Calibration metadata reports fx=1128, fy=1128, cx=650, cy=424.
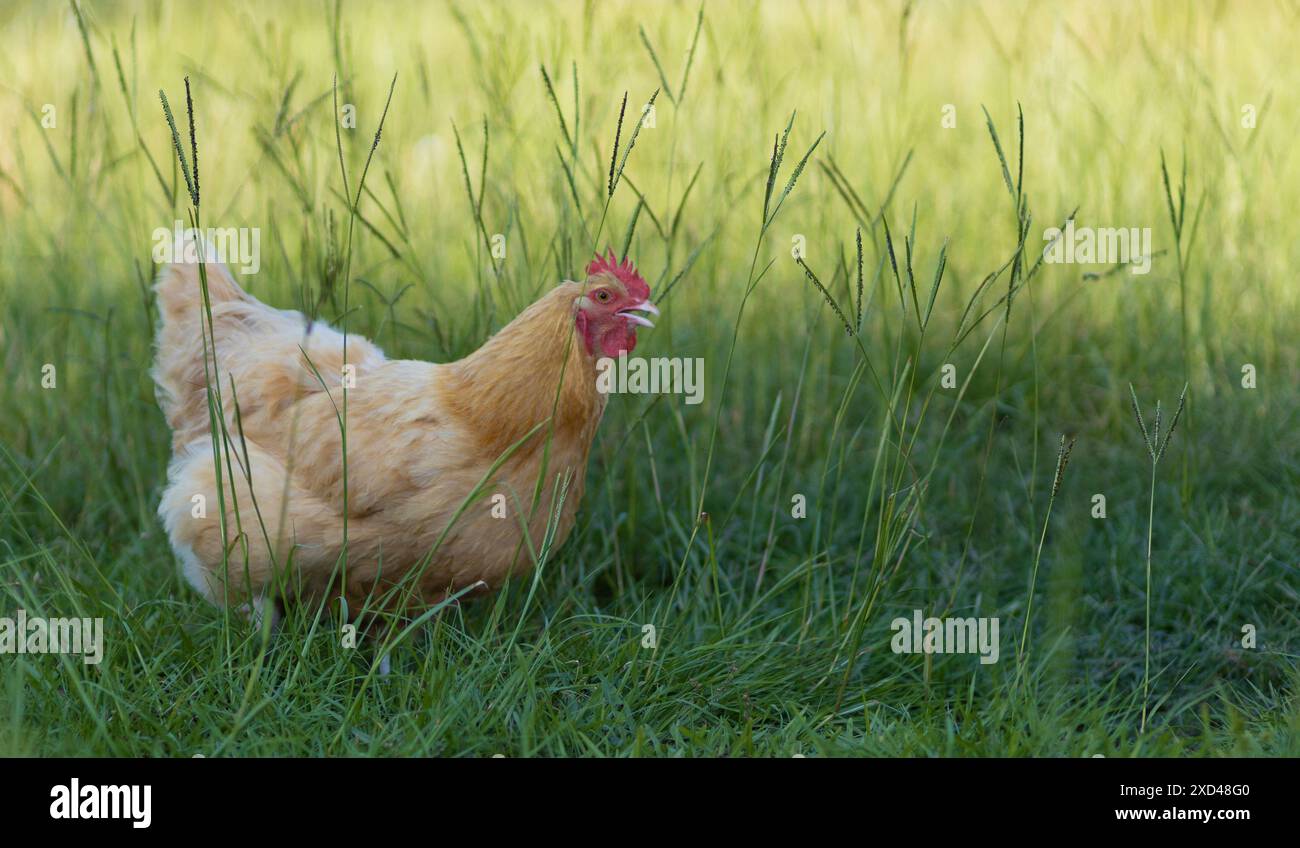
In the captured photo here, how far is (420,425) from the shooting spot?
3.03m

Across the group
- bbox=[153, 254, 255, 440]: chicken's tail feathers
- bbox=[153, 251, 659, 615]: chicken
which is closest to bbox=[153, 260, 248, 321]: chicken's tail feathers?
bbox=[153, 254, 255, 440]: chicken's tail feathers

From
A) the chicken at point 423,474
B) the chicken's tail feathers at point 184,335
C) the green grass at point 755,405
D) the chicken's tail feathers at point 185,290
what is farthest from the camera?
the chicken's tail feathers at point 185,290

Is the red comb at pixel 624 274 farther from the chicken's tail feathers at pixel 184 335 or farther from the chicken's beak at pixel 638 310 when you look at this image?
the chicken's tail feathers at pixel 184 335

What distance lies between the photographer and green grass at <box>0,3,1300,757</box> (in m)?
2.77

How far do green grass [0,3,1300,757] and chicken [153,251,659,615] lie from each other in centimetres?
17

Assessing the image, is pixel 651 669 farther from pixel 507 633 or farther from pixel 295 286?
pixel 295 286

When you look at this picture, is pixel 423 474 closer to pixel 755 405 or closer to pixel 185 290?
pixel 185 290

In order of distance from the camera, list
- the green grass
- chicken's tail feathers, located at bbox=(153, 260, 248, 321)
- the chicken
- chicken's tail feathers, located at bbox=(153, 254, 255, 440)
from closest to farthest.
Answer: the green grass < the chicken < chicken's tail feathers, located at bbox=(153, 254, 255, 440) < chicken's tail feathers, located at bbox=(153, 260, 248, 321)

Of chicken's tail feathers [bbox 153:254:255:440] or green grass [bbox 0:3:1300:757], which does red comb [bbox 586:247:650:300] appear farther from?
chicken's tail feathers [bbox 153:254:255:440]

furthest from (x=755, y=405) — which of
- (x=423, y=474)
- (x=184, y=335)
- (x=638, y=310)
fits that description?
(x=184, y=335)

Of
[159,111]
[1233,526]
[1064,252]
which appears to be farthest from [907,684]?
[159,111]

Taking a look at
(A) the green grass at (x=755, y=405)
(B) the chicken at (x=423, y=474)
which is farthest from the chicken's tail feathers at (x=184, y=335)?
(B) the chicken at (x=423, y=474)

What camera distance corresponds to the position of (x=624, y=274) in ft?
9.72

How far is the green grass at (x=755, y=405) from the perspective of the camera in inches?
109
